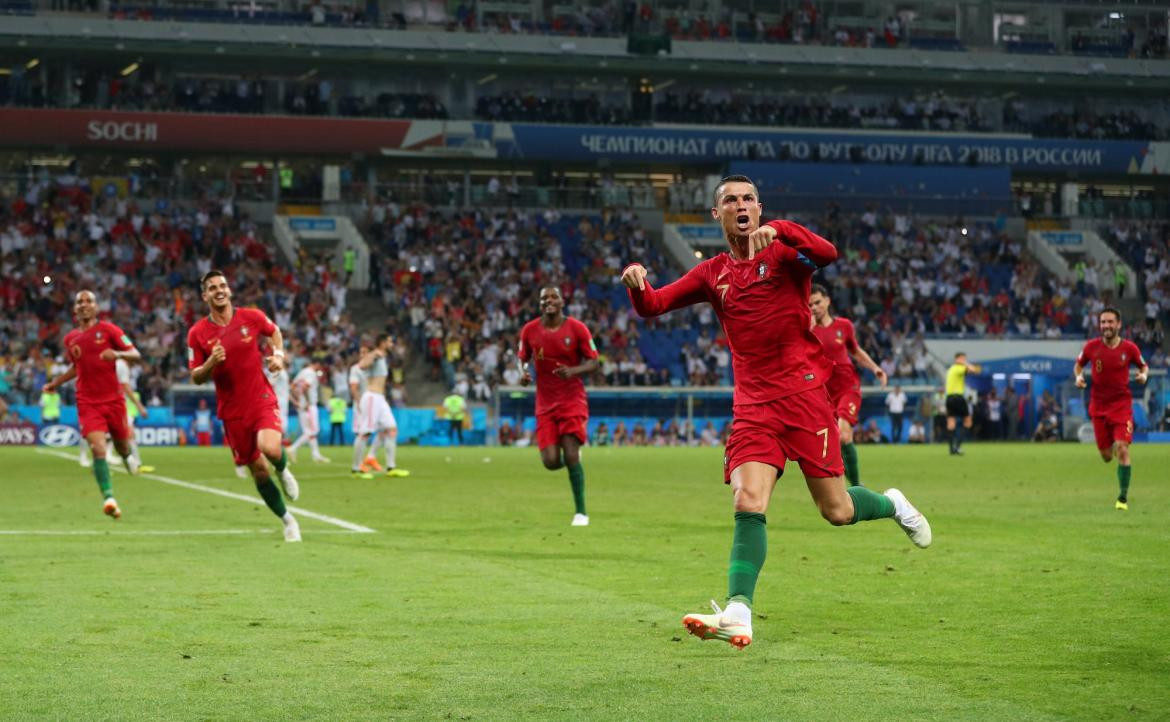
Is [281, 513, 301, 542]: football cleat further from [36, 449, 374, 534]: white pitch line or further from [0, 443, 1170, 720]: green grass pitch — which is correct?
[36, 449, 374, 534]: white pitch line

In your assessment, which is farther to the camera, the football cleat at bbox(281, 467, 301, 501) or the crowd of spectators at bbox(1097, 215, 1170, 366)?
the crowd of spectators at bbox(1097, 215, 1170, 366)

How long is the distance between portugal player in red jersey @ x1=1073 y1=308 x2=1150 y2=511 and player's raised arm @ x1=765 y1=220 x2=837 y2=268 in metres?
12.8

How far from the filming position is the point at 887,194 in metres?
69.0

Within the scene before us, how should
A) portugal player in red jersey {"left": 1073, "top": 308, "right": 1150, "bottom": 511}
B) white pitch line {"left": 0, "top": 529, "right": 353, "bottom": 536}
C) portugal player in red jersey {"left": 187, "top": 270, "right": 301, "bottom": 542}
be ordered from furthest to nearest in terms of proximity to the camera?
portugal player in red jersey {"left": 1073, "top": 308, "right": 1150, "bottom": 511} < white pitch line {"left": 0, "top": 529, "right": 353, "bottom": 536} < portugal player in red jersey {"left": 187, "top": 270, "right": 301, "bottom": 542}

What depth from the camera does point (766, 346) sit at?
9094 mm

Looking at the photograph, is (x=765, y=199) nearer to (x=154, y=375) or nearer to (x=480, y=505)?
(x=154, y=375)

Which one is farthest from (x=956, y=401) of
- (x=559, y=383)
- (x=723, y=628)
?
(x=723, y=628)

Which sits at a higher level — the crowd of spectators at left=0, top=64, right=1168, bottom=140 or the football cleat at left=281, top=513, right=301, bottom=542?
the crowd of spectators at left=0, top=64, right=1168, bottom=140

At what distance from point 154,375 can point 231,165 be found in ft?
72.6

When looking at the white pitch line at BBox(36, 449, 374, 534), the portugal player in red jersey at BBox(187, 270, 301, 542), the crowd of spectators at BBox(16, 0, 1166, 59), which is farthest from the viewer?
the crowd of spectators at BBox(16, 0, 1166, 59)

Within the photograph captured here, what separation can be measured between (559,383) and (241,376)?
4201 millimetres

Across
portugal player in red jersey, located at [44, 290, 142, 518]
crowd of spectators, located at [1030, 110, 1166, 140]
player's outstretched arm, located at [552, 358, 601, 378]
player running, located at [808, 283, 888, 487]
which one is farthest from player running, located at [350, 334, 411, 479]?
crowd of spectators, located at [1030, 110, 1166, 140]

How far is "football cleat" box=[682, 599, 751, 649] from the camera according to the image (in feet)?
25.5

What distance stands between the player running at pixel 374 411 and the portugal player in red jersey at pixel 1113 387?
12.7 meters
